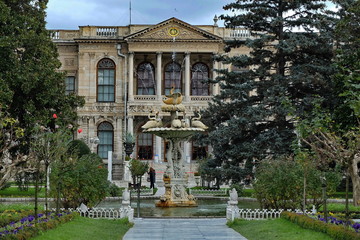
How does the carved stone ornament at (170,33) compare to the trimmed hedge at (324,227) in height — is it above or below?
above

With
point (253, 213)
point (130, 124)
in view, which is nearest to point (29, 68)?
point (253, 213)

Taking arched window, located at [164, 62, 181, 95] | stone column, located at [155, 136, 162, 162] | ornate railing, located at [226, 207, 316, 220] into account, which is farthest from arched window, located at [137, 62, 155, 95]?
ornate railing, located at [226, 207, 316, 220]

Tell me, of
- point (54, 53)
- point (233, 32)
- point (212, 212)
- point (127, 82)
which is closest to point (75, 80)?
point (127, 82)

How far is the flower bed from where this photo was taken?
1116 cm

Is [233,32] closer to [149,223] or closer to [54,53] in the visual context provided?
[54,53]

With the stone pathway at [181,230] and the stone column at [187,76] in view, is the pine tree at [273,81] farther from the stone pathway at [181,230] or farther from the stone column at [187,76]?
the stone column at [187,76]

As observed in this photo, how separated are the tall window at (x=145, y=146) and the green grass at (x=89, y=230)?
3463cm

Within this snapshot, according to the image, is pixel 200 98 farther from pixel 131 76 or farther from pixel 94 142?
pixel 94 142

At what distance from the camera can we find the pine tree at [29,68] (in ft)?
86.8

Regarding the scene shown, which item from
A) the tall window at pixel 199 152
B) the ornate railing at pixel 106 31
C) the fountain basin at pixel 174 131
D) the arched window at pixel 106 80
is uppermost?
the ornate railing at pixel 106 31

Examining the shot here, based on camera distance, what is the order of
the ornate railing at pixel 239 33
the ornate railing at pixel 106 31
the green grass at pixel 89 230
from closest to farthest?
the green grass at pixel 89 230 → the ornate railing at pixel 239 33 → the ornate railing at pixel 106 31

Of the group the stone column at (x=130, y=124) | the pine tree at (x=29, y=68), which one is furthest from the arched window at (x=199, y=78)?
the pine tree at (x=29, y=68)

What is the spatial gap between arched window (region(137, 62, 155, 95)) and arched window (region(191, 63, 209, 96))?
3276 mm

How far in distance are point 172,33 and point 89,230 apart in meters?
37.5
